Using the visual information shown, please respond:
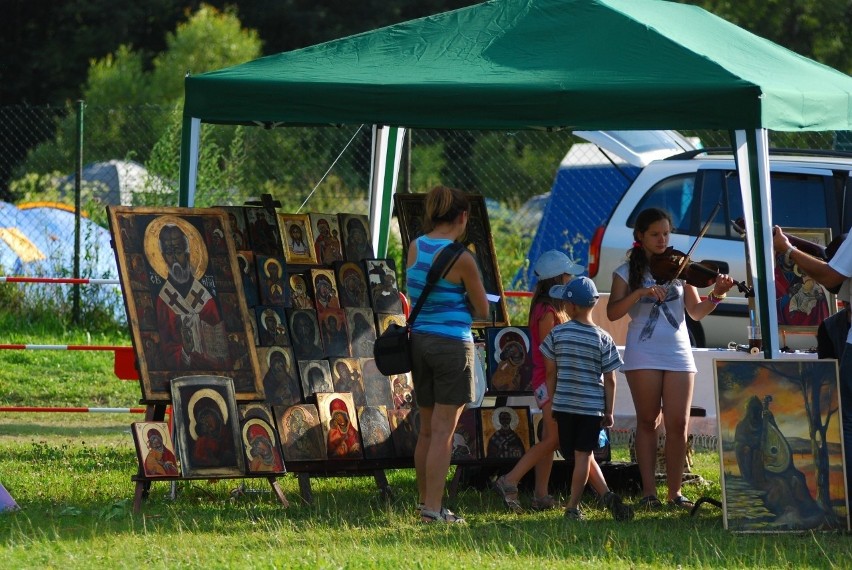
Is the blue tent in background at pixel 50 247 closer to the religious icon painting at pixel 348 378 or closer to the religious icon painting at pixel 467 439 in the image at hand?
the religious icon painting at pixel 348 378

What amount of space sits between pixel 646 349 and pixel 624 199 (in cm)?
503

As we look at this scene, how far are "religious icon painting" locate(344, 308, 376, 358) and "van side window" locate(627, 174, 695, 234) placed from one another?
14.6ft

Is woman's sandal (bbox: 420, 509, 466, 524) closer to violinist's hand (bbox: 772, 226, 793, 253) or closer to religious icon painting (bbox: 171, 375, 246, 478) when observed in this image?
religious icon painting (bbox: 171, 375, 246, 478)

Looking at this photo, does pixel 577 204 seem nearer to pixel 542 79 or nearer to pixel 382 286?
pixel 382 286

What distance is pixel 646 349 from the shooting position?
7.84m

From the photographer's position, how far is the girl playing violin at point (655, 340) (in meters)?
7.82

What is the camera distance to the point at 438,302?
726 cm

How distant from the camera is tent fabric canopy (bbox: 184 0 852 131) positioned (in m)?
7.46

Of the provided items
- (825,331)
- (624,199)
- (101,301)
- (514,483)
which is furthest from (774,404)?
(101,301)

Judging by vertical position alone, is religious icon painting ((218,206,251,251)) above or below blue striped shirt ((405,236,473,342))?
above

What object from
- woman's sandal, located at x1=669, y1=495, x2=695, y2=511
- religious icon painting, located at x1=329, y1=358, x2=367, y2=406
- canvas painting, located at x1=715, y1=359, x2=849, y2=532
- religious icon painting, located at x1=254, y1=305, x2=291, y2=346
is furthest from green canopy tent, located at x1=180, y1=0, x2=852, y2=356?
religious icon painting, located at x1=329, y1=358, x2=367, y2=406

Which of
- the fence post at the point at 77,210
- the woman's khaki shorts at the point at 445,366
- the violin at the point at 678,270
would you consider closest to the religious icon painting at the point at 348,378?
the woman's khaki shorts at the point at 445,366

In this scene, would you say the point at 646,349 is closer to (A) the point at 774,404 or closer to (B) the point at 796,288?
(A) the point at 774,404

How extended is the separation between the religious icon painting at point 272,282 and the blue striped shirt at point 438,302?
52.3 inches
